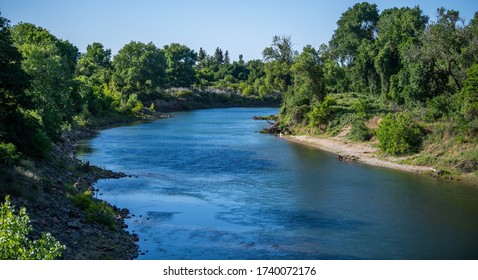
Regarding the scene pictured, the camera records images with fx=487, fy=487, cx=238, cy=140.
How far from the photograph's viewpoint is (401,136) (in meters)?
49.9

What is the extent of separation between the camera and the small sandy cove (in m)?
47.3

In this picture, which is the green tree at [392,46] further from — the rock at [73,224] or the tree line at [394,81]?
the rock at [73,224]

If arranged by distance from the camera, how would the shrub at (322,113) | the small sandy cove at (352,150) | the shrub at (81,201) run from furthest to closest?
the shrub at (322,113)
the small sandy cove at (352,150)
the shrub at (81,201)

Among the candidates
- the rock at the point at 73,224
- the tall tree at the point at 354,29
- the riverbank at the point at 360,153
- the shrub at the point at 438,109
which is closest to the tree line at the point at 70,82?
the rock at the point at 73,224

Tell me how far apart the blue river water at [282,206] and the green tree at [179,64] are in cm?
10490

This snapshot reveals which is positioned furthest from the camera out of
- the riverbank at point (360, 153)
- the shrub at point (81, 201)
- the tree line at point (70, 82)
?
the riverbank at point (360, 153)

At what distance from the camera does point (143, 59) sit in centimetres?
13738

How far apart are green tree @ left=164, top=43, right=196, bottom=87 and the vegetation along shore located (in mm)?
37791

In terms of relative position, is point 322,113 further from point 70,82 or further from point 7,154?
point 7,154

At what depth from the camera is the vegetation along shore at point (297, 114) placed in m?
25.2

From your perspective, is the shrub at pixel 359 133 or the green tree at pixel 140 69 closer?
the shrub at pixel 359 133

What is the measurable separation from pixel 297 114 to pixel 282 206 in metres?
45.7
